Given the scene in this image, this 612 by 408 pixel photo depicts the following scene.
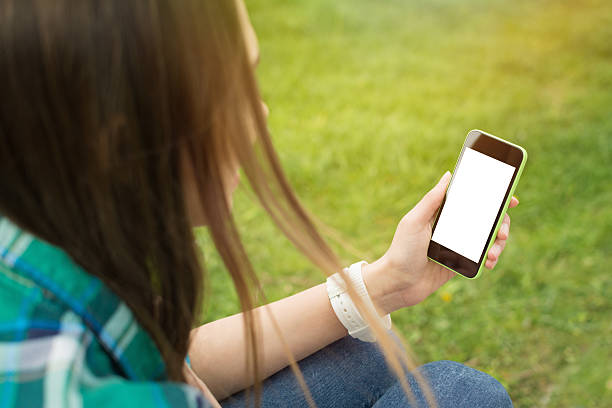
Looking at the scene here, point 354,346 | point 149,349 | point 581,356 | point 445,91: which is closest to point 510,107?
point 445,91

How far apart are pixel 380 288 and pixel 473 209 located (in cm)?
25

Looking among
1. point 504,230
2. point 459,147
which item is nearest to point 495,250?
point 504,230

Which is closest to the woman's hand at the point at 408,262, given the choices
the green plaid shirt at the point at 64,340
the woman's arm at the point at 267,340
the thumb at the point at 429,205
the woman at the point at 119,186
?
the thumb at the point at 429,205

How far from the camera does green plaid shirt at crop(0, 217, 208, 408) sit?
0.62 meters

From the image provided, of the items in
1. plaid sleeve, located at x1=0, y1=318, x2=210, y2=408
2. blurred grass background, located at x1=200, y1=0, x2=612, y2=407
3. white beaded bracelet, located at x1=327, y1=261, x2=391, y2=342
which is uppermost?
plaid sleeve, located at x1=0, y1=318, x2=210, y2=408

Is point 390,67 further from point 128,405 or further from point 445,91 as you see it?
point 128,405

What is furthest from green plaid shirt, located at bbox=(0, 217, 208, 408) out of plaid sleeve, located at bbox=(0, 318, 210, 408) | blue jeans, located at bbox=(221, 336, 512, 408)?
blue jeans, located at bbox=(221, 336, 512, 408)

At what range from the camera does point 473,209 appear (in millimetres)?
1266

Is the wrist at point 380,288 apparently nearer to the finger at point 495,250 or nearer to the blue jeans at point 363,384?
the blue jeans at point 363,384

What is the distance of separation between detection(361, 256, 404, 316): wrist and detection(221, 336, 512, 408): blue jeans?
9 centimetres

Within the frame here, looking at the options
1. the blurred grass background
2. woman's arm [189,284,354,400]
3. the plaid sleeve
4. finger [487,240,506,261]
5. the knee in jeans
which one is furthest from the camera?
the blurred grass background

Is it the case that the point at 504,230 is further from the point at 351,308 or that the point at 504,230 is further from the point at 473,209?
the point at 351,308

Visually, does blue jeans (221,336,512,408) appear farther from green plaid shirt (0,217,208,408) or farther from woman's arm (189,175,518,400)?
green plaid shirt (0,217,208,408)

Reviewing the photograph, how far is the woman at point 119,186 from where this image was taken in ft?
2.06
